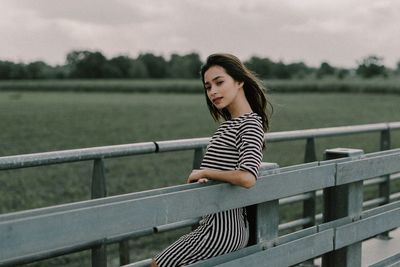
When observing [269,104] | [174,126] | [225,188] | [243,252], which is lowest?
[174,126]

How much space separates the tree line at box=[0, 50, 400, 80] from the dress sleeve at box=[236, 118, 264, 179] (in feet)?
386

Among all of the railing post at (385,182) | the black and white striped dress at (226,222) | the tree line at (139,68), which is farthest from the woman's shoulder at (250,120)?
the tree line at (139,68)

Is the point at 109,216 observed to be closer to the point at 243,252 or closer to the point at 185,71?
the point at 243,252

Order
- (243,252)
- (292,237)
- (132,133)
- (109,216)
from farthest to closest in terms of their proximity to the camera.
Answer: (132,133) < (292,237) < (243,252) < (109,216)

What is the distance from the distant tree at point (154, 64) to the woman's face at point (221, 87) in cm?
13383

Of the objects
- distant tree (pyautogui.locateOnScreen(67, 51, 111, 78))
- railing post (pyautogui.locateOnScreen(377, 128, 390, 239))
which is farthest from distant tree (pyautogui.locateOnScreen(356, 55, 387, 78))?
railing post (pyautogui.locateOnScreen(377, 128, 390, 239))

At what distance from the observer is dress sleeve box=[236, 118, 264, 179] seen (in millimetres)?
2505

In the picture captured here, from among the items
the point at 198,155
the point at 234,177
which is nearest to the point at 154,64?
the point at 198,155

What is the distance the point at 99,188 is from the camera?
3.32 meters

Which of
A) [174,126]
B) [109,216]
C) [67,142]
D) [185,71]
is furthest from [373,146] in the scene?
[185,71]

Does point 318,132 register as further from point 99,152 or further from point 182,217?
point 182,217

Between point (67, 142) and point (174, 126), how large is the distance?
28.8 feet

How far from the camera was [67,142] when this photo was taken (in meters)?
22.2

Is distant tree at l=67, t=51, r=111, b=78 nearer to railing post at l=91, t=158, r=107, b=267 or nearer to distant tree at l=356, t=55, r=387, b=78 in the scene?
distant tree at l=356, t=55, r=387, b=78
